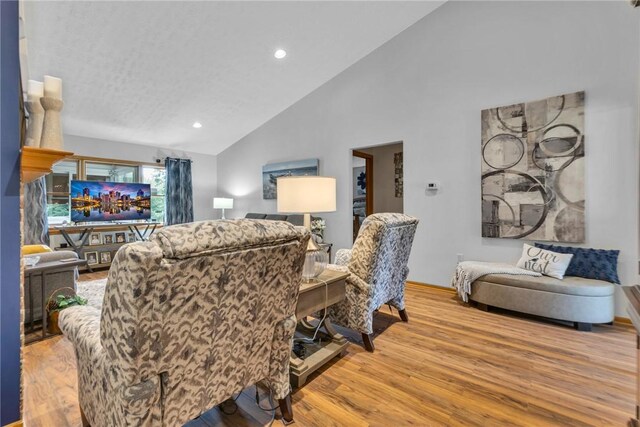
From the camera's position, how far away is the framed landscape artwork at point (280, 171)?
5418 mm

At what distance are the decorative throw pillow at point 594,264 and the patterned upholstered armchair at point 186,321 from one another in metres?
3.10

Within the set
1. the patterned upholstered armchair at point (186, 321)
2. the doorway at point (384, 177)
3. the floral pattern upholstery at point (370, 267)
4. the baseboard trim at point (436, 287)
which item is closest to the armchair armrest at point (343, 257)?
the floral pattern upholstery at point (370, 267)

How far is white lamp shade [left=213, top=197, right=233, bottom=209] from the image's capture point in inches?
260

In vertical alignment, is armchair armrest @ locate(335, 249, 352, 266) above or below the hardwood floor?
above

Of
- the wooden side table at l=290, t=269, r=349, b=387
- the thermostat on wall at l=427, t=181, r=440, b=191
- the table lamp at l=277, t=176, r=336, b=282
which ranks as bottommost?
the wooden side table at l=290, t=269, r=349, b=387

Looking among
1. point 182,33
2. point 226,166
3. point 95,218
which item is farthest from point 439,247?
point 95,218

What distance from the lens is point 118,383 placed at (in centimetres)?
99

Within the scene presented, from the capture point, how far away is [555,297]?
2.77m

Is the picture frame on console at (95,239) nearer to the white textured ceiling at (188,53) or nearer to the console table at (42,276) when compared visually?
the white textured ceiling at (188,53)

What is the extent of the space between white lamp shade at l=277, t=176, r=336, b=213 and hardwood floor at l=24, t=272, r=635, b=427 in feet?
3.75

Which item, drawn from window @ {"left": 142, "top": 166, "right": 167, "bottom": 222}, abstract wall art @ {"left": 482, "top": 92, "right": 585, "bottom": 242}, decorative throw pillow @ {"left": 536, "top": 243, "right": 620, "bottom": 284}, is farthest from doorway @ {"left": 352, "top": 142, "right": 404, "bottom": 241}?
window @ {"left": 142, "top": 166, "right": 167, "bottom": 222}

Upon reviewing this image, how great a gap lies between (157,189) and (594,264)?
24.1ft

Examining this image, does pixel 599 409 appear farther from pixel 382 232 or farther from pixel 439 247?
pixel 439 247

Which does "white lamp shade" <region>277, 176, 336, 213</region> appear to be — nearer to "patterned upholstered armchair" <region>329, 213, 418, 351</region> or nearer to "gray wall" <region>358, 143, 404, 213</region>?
"patterned upholstered armchair" <region>329, 213, 418, 351</region>
